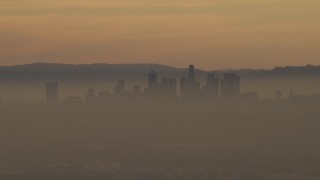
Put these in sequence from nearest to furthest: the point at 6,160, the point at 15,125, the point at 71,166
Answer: the point at 71,166, the point at 6,160, the point at 15,125

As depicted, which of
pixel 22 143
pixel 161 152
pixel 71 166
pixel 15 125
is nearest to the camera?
pixel 71 166

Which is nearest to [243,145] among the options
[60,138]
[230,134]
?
[230,134]

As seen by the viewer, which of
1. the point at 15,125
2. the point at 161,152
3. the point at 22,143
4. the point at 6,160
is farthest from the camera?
the point at 15,125

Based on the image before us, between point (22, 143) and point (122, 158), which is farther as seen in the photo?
point (22, 143)

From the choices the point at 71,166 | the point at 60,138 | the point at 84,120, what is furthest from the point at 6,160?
the point at 84,120

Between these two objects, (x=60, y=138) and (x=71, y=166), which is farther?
(x=60, y=138)

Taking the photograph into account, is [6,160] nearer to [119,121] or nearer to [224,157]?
[224,157]

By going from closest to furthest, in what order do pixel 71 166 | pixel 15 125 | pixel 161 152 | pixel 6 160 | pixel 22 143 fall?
1. pixel 71 166
2. pixel 6 160
3. pixel 161 152
4. pixel 22 143
5. pixel 15 125

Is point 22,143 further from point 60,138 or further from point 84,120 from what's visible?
point 84,120
